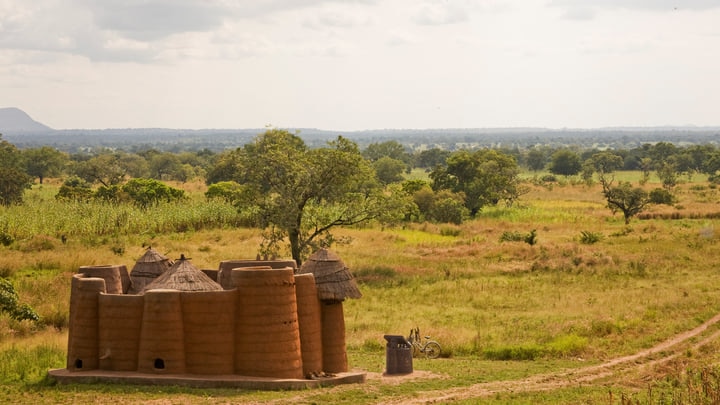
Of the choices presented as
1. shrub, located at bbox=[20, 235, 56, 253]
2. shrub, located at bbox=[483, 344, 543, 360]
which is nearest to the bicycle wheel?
shrub, located at bbox=[483, 344, 543, 360]

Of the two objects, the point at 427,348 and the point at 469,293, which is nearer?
the point at 427,348

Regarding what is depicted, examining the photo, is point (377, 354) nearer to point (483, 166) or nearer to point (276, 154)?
point (276, 154)

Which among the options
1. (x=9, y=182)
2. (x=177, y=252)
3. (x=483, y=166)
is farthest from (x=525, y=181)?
(x=177, y=252)

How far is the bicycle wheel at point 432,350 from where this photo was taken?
24.3 metres

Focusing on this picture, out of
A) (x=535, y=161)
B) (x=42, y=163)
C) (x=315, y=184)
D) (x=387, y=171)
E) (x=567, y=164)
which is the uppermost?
(x=315, y=184)

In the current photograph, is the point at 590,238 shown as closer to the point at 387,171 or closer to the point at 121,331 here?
A: the point at 121,331

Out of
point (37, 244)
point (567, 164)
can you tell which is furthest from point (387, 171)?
point (37, 244)

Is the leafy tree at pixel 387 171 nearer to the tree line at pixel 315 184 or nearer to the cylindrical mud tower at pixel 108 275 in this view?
the tree line at pixel 315 184

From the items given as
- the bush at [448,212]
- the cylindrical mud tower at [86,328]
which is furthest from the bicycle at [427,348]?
the bush at [448,212]

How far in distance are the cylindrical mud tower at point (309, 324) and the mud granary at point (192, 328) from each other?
10.1 inches

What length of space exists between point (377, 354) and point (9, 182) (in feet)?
144

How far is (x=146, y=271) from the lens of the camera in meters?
21.7

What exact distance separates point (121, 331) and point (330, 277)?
187 inches

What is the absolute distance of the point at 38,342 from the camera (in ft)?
78.2
